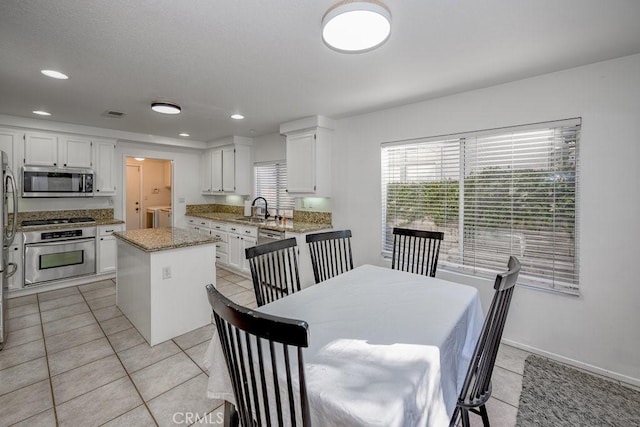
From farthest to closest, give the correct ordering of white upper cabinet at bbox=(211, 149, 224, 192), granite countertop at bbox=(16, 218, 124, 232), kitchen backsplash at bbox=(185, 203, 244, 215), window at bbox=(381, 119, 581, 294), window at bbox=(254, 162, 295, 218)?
kitchen backsplash at bbox=(185, 203, 244, 215)
white upper cabinet at bbox=(211, 149, 224, 192)
window at bbox=(254, 162, 295, 218)
granite countertop at bbox=(16, 218, 124, 232)
window at bbox=(381, 119, 581, 294)

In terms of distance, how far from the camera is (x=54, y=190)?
4211 millimetres

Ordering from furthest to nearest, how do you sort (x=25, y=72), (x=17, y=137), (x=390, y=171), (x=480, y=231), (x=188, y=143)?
(x=188, y=143)
(x=17, y=137)
(x=390, y=171)
(x=480, y=231)
(x=25, y=72)

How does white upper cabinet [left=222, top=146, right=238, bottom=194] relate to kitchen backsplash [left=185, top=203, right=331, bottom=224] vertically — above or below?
above

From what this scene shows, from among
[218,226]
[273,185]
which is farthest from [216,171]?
[273,185]

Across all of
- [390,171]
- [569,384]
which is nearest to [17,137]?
[390,171]

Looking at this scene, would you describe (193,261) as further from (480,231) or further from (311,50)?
(480,231)

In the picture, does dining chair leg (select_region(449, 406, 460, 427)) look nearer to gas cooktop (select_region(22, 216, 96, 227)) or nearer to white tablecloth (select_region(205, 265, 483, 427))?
white tablecloth (select_region(205, 265, 483, 427))

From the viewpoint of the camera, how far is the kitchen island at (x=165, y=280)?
2621 mm

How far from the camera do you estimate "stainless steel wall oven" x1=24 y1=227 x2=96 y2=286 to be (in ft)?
12.5

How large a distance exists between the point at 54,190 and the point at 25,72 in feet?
7.91

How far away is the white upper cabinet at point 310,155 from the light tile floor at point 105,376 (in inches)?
86.7

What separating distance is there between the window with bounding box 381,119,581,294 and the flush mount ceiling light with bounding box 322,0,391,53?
179 centimetres

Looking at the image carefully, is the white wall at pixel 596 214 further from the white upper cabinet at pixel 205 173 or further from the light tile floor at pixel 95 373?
the white upper cabinet at pixel 205 173

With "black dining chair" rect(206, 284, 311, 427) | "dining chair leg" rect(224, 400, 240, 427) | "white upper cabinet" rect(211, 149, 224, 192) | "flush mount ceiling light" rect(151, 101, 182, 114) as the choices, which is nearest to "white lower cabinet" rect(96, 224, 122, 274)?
"white upper cabinet" rect(211, 149, 224, 192)
